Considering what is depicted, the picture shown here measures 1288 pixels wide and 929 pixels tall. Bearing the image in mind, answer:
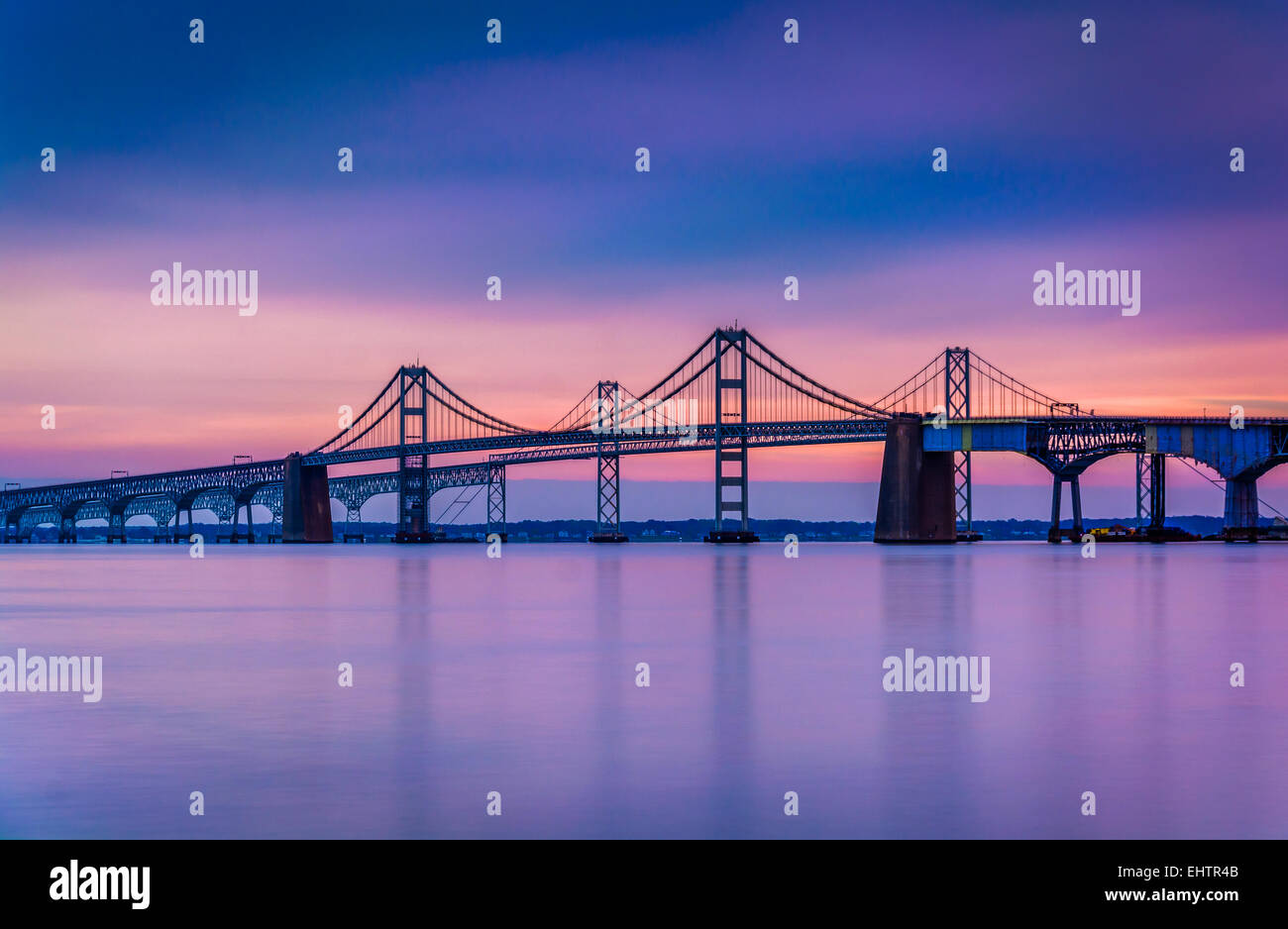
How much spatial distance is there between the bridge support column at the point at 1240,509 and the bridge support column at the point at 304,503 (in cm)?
6695

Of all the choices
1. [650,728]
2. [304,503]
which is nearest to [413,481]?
[304,503]

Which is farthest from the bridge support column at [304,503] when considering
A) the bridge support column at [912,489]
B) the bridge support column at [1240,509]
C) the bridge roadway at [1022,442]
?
the bridge support column at [1240,509]

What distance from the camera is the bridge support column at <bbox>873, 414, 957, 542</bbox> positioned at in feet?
303

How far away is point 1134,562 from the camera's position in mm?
61219

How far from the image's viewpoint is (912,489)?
311ft

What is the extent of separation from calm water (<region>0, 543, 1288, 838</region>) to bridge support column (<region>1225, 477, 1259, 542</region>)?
235 feet

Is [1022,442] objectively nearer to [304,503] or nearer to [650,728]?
[304,503]

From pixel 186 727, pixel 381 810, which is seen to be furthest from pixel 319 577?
pixel 381 810

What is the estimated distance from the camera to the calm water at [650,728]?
8641 millimetres

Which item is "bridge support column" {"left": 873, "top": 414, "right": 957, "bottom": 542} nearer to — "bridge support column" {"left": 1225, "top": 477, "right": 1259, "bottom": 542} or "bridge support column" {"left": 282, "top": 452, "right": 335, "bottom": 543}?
"bridge support column" {"left": 1225, "top": 477, "right": 1259, "bottom": 542}

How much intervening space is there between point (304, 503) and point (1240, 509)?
235ft

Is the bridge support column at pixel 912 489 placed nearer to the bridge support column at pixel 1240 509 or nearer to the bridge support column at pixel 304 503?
the bridge support column at pixel 1240 509
